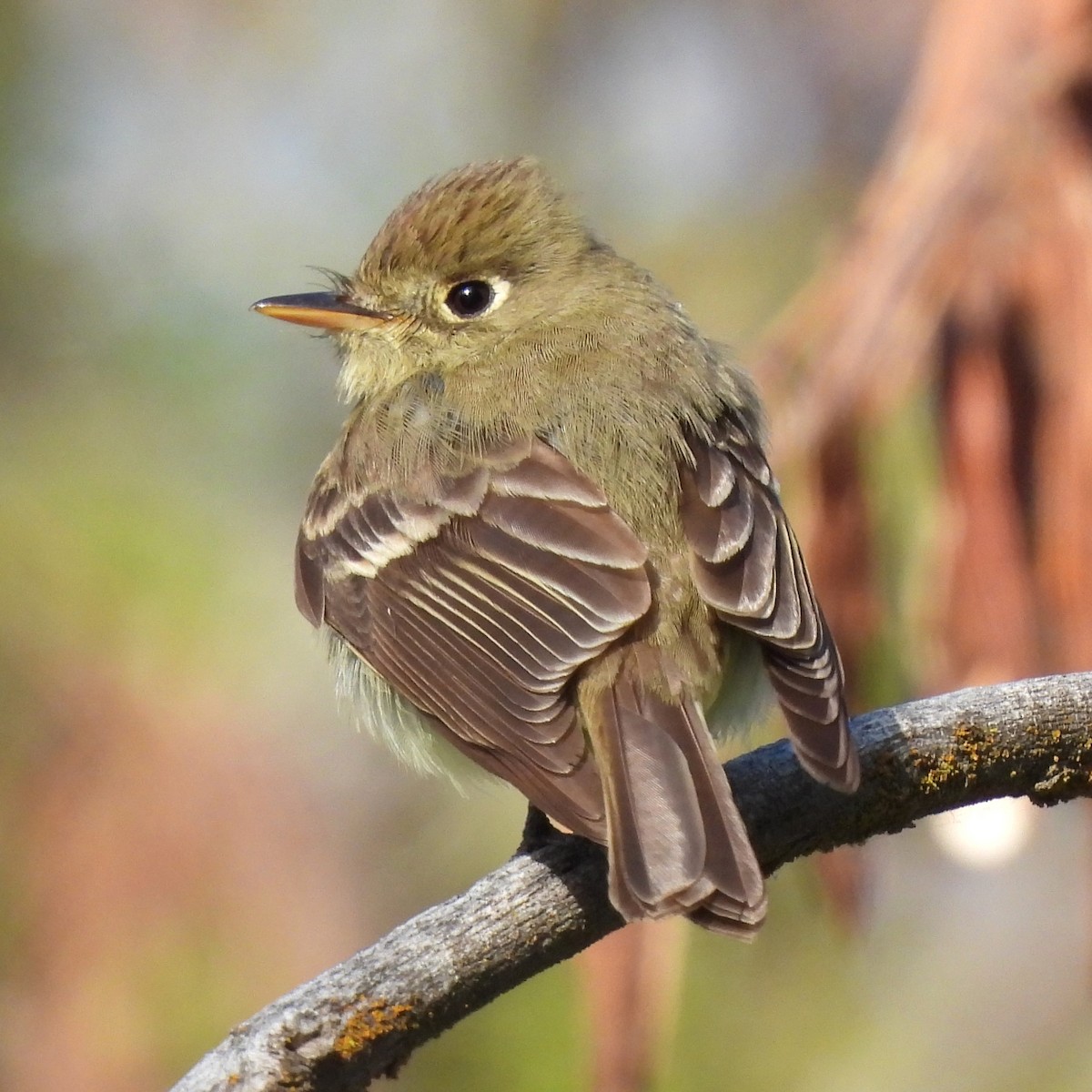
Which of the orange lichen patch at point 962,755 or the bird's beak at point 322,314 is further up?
the bird's beak at point 322,314

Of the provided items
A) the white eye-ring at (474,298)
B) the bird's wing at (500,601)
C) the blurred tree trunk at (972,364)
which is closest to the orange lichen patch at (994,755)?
the blurred tree trunk at (972,364)

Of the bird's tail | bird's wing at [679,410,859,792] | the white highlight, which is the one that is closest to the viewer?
the bird's tail

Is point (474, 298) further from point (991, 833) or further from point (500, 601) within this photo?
point (991, 833)

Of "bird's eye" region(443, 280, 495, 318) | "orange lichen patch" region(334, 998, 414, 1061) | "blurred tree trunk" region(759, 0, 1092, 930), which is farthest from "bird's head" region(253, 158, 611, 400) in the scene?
"orange lichen patch" region(334, 998, 414, 1061)

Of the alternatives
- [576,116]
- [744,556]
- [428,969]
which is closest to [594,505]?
[744,556]

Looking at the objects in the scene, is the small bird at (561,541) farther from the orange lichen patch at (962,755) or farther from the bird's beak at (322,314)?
the orange lichen patch at (962,755)

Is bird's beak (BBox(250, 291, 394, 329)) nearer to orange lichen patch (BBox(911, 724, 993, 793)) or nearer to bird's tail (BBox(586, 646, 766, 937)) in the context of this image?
bird's tail (BBox(586, 646, 766, 937))
